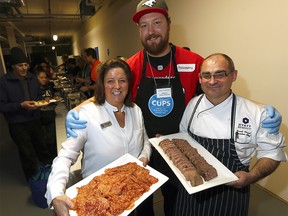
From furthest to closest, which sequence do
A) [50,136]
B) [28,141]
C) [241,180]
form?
[50,136] < [28,141] < [241,180]

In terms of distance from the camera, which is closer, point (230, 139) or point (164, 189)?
point (230, 139)

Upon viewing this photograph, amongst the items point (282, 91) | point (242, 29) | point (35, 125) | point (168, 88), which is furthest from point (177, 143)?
point (35, 125)

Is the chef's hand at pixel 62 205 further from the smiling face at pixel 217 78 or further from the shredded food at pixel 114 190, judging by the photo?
the smiling face at pixel 217 78

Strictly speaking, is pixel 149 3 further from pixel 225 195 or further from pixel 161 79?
pixel 225 195

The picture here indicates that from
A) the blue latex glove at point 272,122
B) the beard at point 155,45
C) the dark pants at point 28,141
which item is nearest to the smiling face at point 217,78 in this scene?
the blue latex glove at point 272,122

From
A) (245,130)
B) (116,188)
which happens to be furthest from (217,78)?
(116,188)

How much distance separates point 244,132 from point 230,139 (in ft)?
0.28

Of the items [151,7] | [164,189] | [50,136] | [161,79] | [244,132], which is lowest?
[50,136]

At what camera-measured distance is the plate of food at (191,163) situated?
1115mm

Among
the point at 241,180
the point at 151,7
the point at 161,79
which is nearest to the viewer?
the point at 241,180

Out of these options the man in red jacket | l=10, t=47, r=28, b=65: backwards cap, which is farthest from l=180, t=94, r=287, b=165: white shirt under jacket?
l=10, t=47, r=28, b=65: backwards cap

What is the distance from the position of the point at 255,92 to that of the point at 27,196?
2934mm

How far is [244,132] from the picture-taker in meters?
1.23

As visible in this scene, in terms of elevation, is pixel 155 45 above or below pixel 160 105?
above
